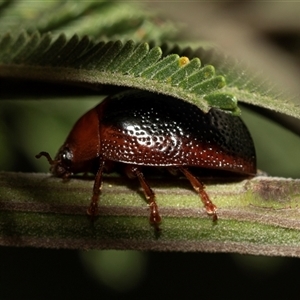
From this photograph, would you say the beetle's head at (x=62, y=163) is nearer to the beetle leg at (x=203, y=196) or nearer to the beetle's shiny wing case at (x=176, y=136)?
the beetle's shiny wing case at (x=176, y=136)

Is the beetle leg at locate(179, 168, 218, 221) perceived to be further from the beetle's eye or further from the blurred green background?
the blurred green background

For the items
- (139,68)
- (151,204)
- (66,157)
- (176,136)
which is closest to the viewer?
(139,68)

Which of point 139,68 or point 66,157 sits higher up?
point 139,68

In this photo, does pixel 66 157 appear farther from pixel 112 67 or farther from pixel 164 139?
pixel 112 67

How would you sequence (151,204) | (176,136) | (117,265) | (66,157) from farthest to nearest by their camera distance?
1. (117,265)
2. (66,157)
3. (176,136)
4. (151,204)

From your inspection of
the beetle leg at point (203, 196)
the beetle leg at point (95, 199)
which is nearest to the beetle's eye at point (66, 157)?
the beetle leg at point (95, 199)

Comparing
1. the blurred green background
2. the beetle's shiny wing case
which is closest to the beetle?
the beetle's shiny wing case

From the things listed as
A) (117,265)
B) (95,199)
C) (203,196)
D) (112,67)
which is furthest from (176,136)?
(117,265)
